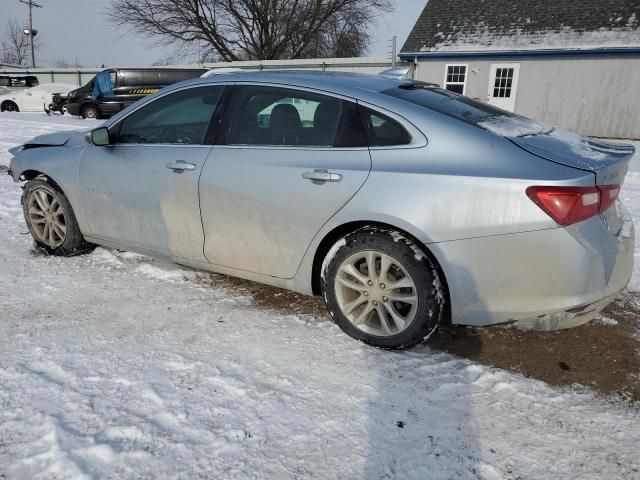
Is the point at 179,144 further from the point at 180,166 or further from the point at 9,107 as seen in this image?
the point at 9,107

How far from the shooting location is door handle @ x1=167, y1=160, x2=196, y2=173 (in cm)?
325

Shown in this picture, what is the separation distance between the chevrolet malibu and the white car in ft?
69.9

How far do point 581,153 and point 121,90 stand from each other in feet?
59.7

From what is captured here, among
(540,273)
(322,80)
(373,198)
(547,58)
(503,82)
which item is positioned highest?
(547,58)

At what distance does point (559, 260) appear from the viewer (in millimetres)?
2328

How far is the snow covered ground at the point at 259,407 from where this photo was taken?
78.1 inches

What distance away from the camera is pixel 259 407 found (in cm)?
231

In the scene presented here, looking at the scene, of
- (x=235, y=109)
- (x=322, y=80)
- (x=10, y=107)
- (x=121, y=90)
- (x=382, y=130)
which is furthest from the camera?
(x=10, y=107)

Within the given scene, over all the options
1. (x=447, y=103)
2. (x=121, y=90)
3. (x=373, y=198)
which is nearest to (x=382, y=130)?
(x=373, y=198)

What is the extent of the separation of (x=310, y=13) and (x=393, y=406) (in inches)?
1193

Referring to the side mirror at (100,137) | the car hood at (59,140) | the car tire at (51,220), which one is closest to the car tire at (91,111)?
the car hood at (59,140)

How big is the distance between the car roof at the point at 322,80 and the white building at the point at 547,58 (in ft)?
46.0

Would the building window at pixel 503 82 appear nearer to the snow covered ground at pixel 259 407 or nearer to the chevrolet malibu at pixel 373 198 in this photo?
the chevrolet malibu at pixel 373 198

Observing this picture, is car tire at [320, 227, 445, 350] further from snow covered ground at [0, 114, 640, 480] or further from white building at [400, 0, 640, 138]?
white building at [400, 0, 640, 138]
